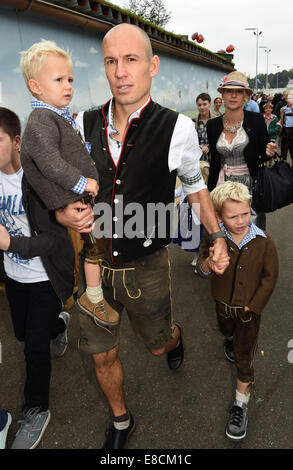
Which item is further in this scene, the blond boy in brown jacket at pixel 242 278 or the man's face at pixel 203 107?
the man's face at pixel 203 107

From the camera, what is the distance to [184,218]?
4309mm

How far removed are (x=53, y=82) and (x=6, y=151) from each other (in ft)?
2.08

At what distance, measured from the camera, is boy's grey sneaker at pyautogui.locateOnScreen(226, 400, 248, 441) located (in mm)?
2115

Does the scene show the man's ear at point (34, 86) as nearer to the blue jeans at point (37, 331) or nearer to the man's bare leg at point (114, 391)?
the blue jeans at point (37, 331)

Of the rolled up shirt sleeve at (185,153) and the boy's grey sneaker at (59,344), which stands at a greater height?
the rolled up shirt sleeve at (185,153)

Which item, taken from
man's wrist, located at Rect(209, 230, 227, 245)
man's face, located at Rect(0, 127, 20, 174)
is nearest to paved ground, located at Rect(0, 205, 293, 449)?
man's wrist, located at Rect(209, 230, 227, 245)

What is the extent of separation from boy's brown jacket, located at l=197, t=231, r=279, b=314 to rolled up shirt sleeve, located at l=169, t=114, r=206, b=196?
477 millimetres

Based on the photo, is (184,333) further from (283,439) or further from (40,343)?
(40,343)

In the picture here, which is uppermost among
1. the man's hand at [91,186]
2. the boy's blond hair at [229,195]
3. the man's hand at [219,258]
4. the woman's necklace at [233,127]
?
the woman's necklace at [233,127]

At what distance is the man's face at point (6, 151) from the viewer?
210cm

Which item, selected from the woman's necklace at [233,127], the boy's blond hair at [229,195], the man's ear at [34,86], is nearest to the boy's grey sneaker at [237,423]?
the boy's blond hair at [229,195]

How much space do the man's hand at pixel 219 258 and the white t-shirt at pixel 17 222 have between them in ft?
3.55

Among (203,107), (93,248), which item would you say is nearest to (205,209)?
(93,248)
